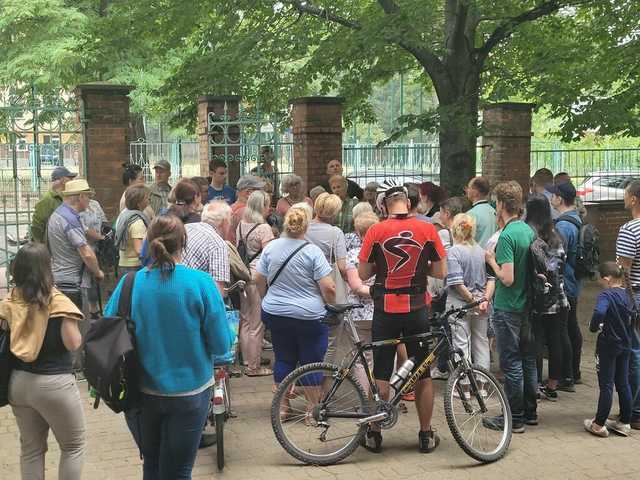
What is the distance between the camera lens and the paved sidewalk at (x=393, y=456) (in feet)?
19.0

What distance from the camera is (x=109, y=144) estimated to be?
35.7ft

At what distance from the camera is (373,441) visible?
6.20 meters

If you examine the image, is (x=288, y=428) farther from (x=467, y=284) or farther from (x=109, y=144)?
(x=109, y=144)

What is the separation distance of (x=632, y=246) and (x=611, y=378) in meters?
1.01

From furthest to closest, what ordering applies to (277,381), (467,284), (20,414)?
(467,284), (277,381), (20,414)

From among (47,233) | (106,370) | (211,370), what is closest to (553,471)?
(211,370)

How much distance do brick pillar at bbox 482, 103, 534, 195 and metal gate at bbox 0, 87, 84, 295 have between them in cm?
660

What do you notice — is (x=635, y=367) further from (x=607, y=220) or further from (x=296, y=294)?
(x=607, y=220)

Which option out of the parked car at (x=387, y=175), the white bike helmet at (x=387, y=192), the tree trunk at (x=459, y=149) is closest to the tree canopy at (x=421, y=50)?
the tree trunk at (x=459, y=149)

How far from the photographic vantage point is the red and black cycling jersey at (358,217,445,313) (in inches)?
233

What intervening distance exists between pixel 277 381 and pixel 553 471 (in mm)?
2098

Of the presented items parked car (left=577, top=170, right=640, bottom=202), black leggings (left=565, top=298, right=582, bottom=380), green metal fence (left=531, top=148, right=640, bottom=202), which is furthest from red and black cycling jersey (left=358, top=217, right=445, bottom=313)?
parked car (left=577, top=170, right=640, bottom=202)

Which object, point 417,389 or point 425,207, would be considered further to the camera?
point 425,207

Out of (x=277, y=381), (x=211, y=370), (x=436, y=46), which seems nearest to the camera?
(x=211, y=370)
